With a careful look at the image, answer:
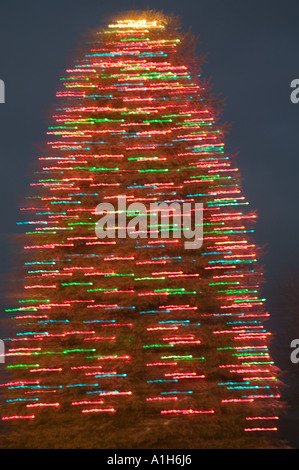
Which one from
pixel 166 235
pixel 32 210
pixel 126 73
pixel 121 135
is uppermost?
pixel 126 73

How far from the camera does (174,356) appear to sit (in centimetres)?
440

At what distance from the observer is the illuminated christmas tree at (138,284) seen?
4.34 m

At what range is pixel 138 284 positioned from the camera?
14.9 feet

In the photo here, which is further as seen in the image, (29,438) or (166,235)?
(166,235)

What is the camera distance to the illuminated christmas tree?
434 centimetres

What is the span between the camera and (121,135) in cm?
494

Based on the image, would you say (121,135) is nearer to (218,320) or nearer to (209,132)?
(209,132)

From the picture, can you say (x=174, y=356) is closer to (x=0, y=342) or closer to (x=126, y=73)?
(x=0, y=342)

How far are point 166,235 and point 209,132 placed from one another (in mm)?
1321

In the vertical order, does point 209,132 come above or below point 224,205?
above

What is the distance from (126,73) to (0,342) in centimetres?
339

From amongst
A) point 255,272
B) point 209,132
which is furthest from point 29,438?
point 209,132
